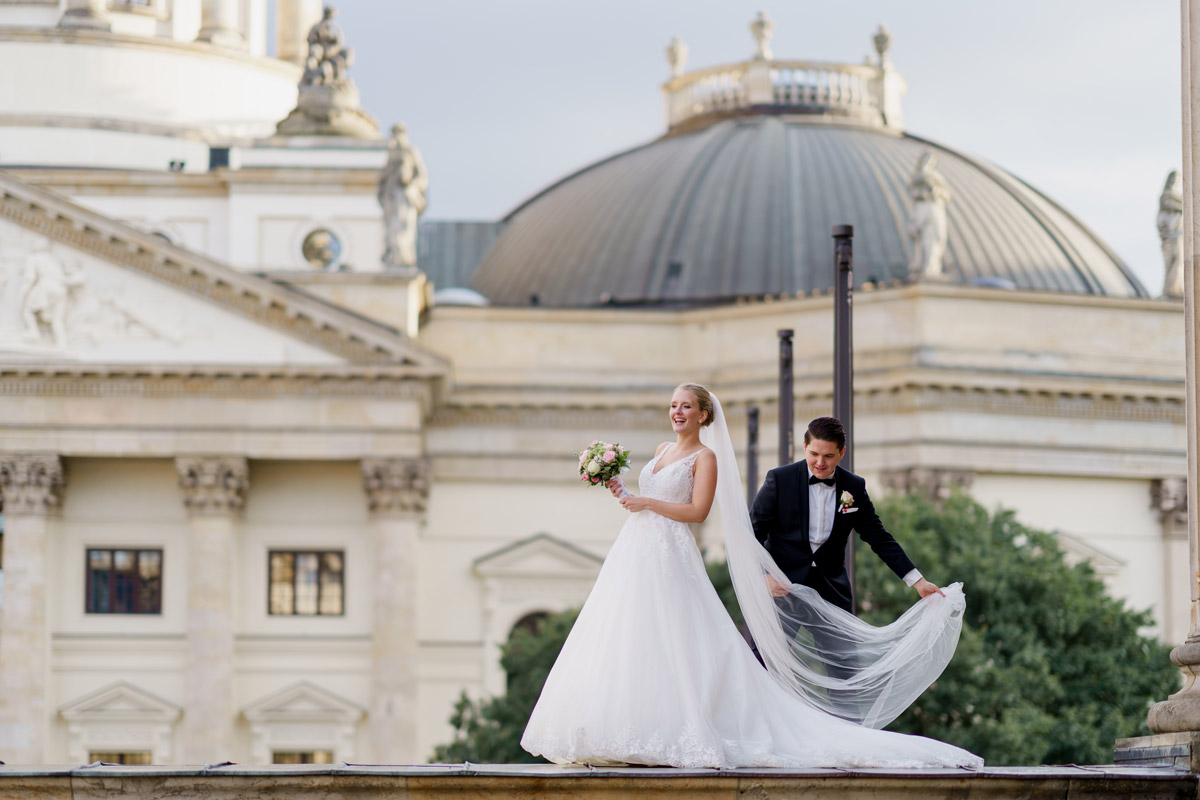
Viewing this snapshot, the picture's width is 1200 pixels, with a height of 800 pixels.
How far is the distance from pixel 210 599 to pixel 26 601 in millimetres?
4028

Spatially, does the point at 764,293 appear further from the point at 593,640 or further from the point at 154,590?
the point at 593,640

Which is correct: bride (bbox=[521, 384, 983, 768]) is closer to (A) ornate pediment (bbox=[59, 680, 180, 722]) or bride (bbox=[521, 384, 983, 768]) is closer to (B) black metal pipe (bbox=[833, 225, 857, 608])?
(B) black metal pipe (bbox=[833, 225, 857, 608])

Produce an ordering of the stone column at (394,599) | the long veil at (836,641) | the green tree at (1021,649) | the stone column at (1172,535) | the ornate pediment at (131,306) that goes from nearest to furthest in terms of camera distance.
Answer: the long veil at (836,641) < the green tree at (1021,649) < the stone column at (394,599) < the ornate pediment at (131,306) < the stone column at (1172,535)

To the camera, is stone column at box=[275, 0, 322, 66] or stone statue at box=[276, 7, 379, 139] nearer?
stone statue at box=[276, 7, 379, 139]

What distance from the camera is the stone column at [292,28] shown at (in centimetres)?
7256

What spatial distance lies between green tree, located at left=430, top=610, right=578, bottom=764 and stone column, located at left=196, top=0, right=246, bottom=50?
26448mm

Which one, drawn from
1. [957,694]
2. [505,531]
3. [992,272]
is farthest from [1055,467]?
[957,694]

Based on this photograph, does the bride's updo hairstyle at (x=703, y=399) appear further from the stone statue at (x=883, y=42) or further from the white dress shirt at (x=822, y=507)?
the stone statue at (x=883, y=42)

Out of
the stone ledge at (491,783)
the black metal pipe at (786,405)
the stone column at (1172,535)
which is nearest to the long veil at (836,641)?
the stone ledge at (491,783)

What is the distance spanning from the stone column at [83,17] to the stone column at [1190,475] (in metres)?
54.4

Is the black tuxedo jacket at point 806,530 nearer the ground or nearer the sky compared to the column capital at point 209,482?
Result: nearer the ground

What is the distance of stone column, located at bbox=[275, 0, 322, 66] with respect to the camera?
7256 cm

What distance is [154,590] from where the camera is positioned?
54.3m

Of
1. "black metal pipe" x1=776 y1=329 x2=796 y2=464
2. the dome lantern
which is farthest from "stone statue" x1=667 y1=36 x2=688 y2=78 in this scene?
"black metal pipe" x1=776 y1=329 x2=796 y2=464
